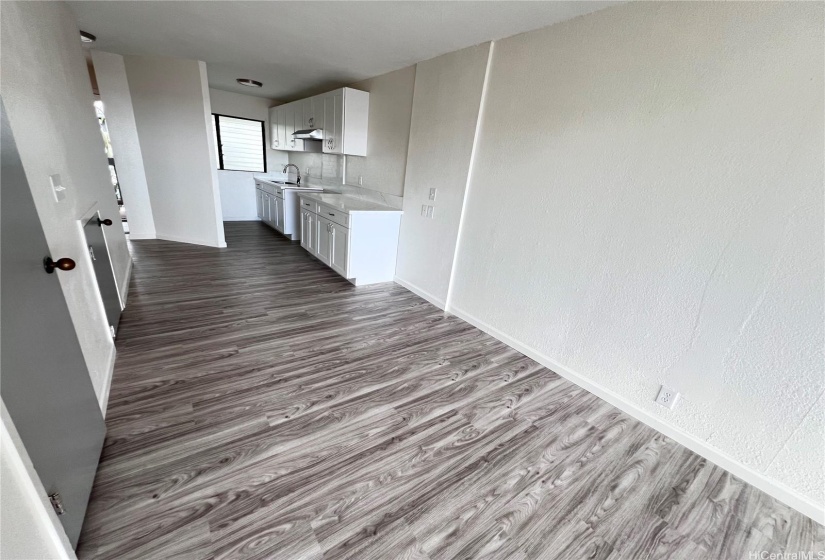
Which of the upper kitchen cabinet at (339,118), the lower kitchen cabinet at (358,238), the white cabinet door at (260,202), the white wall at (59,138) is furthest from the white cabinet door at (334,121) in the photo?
the white cabinet door at (260,202)

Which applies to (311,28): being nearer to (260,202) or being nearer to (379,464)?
(379,464)

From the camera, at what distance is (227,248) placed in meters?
4.63

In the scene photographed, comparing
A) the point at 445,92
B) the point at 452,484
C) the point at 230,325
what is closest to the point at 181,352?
the point at 230,325

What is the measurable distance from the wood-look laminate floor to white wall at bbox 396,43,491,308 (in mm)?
1075

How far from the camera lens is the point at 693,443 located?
1.83 meters

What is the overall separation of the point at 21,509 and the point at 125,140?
16.3 ft

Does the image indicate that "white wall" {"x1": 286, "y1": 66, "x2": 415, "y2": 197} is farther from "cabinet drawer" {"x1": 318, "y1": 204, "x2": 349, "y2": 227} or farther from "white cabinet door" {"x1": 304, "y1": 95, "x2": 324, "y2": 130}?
"cabinet drawer" {"x1": 318, "y1": 204, "x2": 349, "y2": 227}

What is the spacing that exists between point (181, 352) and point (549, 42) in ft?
11.0

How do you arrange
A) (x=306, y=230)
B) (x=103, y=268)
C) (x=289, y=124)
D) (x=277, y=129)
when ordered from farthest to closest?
(x=277, y=129)
(x=289, y=124)
(x=306, y=230)
(x=103, y=268)

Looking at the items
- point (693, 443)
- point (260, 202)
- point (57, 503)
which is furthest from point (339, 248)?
point (260, 202)

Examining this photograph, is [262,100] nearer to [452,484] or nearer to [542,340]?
[542,340]

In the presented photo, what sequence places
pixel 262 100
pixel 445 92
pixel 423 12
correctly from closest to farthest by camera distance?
1. pixel 423 12
2. pixel 445 92
3. pixel 262 100

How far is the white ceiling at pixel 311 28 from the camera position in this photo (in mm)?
2154

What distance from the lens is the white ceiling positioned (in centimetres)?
215
